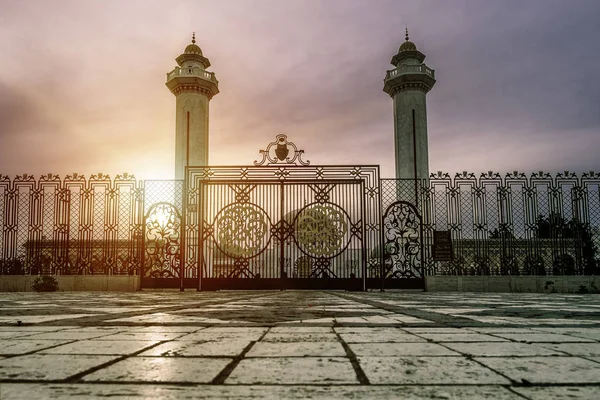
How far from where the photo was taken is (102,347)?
212 centimetres

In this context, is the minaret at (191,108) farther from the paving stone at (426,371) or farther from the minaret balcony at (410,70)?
the paving stone at (426,371)

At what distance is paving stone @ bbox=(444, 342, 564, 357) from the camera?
1.94 m

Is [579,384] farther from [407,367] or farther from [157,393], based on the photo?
[157,393]

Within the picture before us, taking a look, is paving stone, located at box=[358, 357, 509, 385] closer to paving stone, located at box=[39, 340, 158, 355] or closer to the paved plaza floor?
the paved plaza floor

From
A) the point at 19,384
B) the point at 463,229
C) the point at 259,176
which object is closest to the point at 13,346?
the point at 19,384

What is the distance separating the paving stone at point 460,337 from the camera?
240 cm

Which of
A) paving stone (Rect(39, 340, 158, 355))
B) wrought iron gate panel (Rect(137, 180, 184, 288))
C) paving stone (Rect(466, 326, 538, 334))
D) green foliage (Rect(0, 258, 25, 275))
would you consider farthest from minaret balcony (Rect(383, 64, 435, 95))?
paving stone (Rect(39, 340, 158, 355))

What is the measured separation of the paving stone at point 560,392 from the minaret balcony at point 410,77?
23473 millimetres

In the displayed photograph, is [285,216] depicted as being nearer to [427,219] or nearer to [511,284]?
[427,219]

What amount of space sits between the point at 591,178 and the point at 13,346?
→ 50.1 ft

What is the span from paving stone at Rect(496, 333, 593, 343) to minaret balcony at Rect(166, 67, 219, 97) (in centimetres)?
2302

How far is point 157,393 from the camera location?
4.19ft

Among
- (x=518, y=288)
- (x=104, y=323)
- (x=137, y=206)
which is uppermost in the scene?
(x=137, y=206)

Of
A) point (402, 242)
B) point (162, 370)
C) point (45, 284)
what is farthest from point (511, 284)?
point (162, 370)
